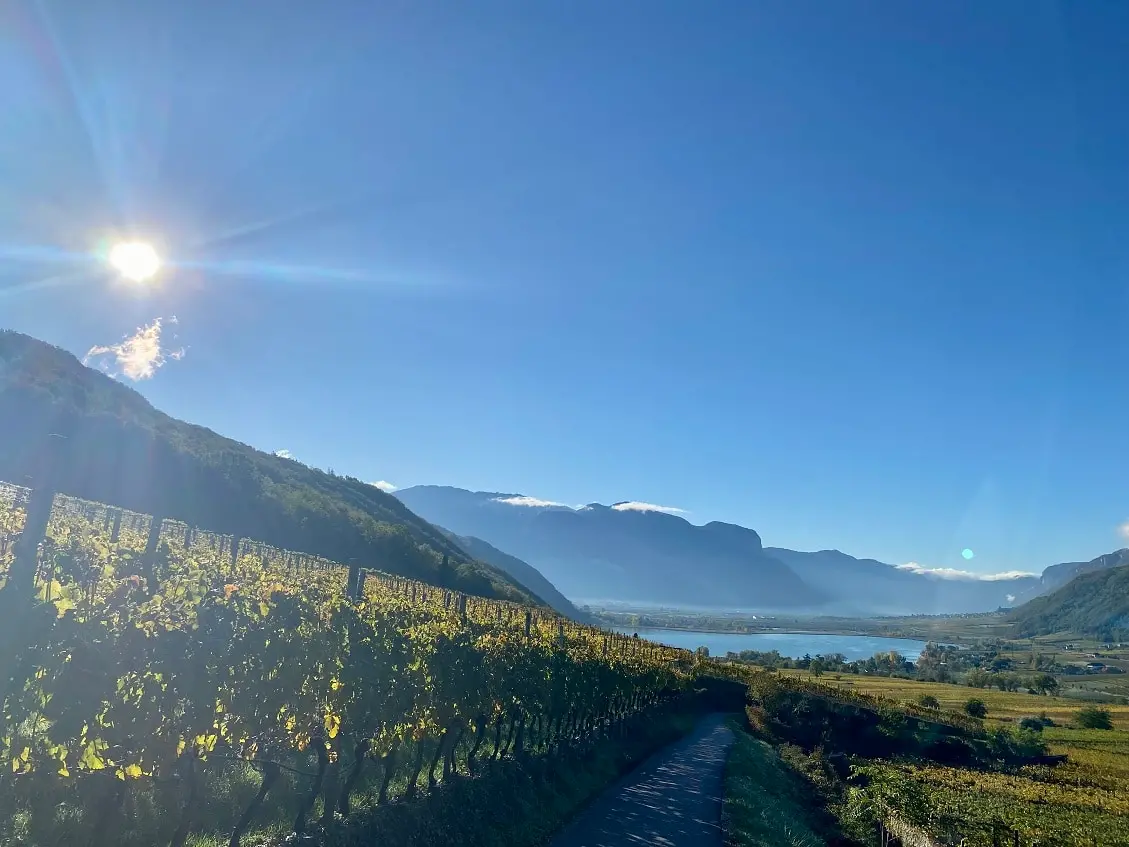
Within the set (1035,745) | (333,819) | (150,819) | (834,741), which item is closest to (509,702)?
(333,819)

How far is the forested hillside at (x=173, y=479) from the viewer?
178 ft

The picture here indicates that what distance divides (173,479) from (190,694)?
213 ft

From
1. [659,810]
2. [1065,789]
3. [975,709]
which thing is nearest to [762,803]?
[659,810]

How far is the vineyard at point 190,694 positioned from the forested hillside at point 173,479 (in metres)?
37.7

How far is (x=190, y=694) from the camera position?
7102 millimetres

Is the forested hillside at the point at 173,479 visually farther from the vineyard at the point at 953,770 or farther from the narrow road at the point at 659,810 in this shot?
the narrow road at the point at 659,810

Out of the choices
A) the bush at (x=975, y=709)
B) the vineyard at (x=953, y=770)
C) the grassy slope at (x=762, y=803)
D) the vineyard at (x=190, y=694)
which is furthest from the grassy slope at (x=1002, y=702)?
the vineyard at (x=190, y=694)

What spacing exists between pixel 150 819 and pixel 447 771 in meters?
5.42

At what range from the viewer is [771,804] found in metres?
20.1

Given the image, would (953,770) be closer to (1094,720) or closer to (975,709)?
(975,709)

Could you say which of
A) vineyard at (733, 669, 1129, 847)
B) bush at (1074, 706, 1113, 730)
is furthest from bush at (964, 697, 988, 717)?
bush at (1074, 706, 1113, 730)

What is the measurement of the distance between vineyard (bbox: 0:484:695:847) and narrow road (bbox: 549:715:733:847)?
9.72 feet

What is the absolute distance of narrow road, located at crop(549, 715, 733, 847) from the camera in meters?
13.6

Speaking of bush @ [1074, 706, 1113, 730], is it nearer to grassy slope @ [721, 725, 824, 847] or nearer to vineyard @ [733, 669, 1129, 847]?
vineyard @ [733, 669, 1129, 847]
